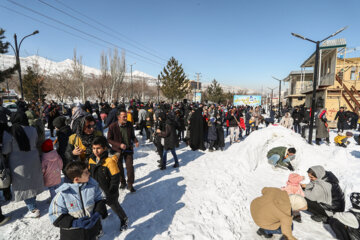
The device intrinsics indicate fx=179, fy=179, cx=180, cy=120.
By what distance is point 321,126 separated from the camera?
941 centimetres

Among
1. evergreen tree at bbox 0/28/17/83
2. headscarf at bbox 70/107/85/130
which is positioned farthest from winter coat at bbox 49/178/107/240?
evergreen tree at bbox 0/28/17/83

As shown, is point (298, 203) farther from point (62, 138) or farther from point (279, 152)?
point (62, 138)

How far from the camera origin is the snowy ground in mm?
3219

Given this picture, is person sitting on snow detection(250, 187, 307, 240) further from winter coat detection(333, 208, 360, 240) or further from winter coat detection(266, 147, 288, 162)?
winter coat detection(266, 147, 288, 162)

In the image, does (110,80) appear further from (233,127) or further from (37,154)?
(37,154)

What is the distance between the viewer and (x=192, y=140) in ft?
26.2

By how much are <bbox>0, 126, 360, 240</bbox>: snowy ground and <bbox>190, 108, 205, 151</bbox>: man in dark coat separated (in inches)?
16.9

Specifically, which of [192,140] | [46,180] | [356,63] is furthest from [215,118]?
[356,63]

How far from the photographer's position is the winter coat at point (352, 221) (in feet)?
9.07

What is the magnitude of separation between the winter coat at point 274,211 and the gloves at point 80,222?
99.6 inches

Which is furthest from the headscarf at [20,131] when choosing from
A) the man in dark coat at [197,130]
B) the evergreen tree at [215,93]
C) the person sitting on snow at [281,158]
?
the evergreen tree at [215,93]

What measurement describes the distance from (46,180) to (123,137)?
1.69 m

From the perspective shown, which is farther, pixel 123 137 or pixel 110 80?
pixel 110 80

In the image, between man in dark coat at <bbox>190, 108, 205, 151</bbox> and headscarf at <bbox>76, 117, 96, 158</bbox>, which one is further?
man in dark coat at <bbox>190, 108, 205, 151</bbox>
